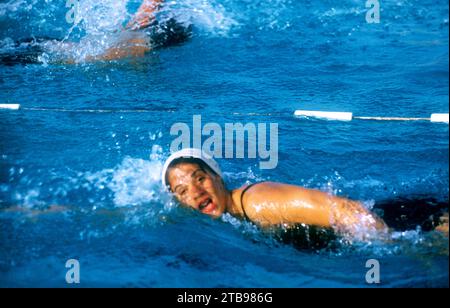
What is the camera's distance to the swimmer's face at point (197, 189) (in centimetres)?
412

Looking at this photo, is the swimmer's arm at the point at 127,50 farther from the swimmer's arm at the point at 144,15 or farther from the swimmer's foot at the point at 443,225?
the swimmer's foot at the point at 443,225

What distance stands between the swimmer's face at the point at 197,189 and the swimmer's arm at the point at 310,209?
0.30 metres

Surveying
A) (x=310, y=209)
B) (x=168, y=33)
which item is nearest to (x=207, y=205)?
(x=310, y=209)

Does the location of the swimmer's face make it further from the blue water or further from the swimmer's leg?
the swimmer's leg

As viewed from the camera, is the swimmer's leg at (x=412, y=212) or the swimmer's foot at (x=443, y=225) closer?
the swimmer's foot at (x=443, y=225)

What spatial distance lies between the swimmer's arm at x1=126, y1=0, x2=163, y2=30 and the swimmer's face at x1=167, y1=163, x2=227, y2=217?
4.47 m

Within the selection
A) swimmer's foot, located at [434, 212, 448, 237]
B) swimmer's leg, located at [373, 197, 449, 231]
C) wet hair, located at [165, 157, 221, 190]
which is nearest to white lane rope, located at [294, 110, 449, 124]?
swimmer's leg, located at [373, 197, 449, 231]

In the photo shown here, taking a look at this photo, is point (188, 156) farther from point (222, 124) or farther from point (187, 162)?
point (222, 124)

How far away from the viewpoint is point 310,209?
3.84m

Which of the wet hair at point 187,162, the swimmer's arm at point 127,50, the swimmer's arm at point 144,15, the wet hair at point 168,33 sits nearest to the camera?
the wet hair at point 187,162

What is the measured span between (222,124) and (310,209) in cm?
247

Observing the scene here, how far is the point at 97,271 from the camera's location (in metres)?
3.91

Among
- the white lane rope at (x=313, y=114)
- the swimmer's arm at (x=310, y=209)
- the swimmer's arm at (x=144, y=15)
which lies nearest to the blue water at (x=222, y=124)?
the white lane rope at (x=313, y=114)
